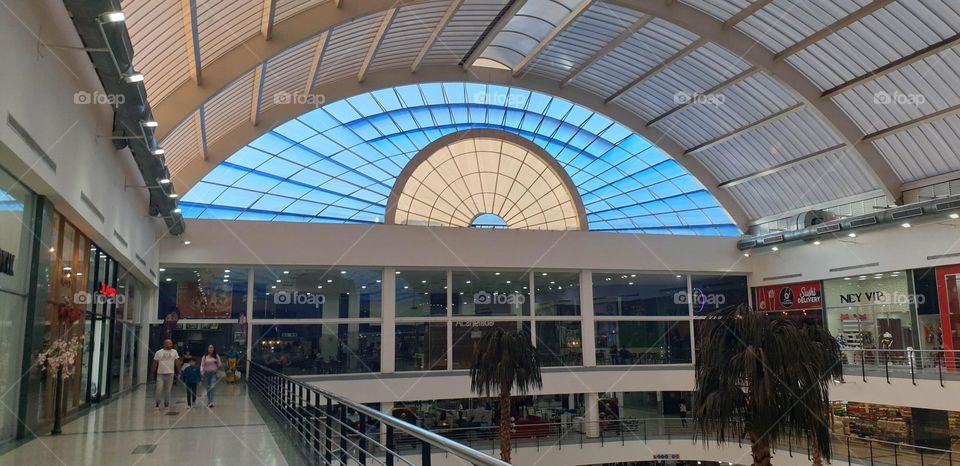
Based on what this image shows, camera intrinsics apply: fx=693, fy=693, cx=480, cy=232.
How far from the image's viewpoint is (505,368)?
988 inches

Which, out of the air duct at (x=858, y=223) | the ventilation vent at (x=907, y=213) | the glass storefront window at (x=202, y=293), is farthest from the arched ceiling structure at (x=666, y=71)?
the glass storefront window at (x=202, y=293)

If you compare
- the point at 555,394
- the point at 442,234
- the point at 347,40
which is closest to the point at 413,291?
the point at 442,234

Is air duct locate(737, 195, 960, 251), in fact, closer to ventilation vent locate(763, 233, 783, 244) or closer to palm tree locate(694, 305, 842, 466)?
ventilation vent locate(763, 233, 783, 244)

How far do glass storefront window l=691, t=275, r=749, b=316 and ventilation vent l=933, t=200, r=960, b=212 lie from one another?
10738mm

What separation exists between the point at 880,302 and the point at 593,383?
12752 millimetres

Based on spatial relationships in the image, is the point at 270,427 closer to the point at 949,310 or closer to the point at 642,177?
the point at 949,310

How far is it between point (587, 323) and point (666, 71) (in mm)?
12377

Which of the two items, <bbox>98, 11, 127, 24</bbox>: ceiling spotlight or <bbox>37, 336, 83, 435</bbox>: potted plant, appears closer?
<bbox>98, 11, 127, 24</bbox>: ceiling spotlight

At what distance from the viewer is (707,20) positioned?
90.6 feet

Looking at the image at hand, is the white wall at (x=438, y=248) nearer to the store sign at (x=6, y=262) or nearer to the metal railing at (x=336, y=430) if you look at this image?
the metal railing at (x=336, y=430)

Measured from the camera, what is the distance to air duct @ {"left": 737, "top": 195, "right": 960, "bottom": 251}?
83.5 feet

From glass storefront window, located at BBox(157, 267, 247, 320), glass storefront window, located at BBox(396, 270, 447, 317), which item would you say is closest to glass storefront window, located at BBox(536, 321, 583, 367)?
glass storefront window, located at BBox(396, 270, 447, 317)

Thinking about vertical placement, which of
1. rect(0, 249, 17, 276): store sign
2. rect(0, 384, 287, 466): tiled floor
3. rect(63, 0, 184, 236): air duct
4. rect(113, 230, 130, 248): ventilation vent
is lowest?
rect(0, 384, 287, 466): tiled floor

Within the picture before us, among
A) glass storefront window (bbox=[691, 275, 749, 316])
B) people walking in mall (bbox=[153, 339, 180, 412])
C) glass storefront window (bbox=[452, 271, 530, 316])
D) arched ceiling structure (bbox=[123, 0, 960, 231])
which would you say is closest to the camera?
people walking in mall (bbox=[153, 339, 180, 412])
